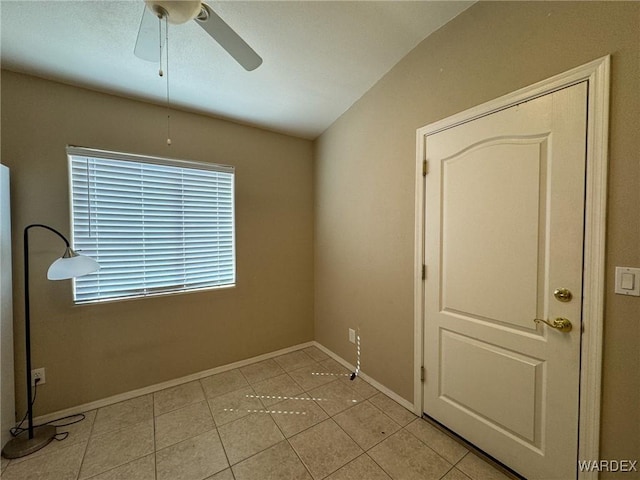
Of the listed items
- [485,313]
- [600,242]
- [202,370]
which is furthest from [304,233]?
[600,242]

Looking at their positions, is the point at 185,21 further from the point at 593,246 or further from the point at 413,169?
the point at 593,246

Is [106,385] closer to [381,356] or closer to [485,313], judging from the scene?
[381,356]

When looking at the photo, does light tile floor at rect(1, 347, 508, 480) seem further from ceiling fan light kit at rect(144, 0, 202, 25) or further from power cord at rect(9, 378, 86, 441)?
ceiling fan light kit at rect(144, 0, 202, 25)

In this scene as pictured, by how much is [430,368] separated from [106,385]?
8.18ft

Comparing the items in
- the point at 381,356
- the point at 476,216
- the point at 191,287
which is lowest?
the point at 381,356

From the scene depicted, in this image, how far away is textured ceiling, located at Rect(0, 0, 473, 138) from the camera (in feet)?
4.67

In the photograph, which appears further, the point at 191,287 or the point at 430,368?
the point at 191,287

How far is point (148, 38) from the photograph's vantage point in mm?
1152

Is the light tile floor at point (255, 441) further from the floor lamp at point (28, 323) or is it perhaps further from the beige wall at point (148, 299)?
the beige wall at point (148, 299)

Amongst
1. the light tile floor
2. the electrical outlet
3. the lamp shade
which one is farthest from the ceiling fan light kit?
the electrical outlet

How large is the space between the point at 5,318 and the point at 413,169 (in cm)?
287

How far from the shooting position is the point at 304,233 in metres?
3.01

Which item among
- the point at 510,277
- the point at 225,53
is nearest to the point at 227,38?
the point at 225,53

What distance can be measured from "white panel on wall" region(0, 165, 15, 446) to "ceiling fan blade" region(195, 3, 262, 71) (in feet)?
5.15
